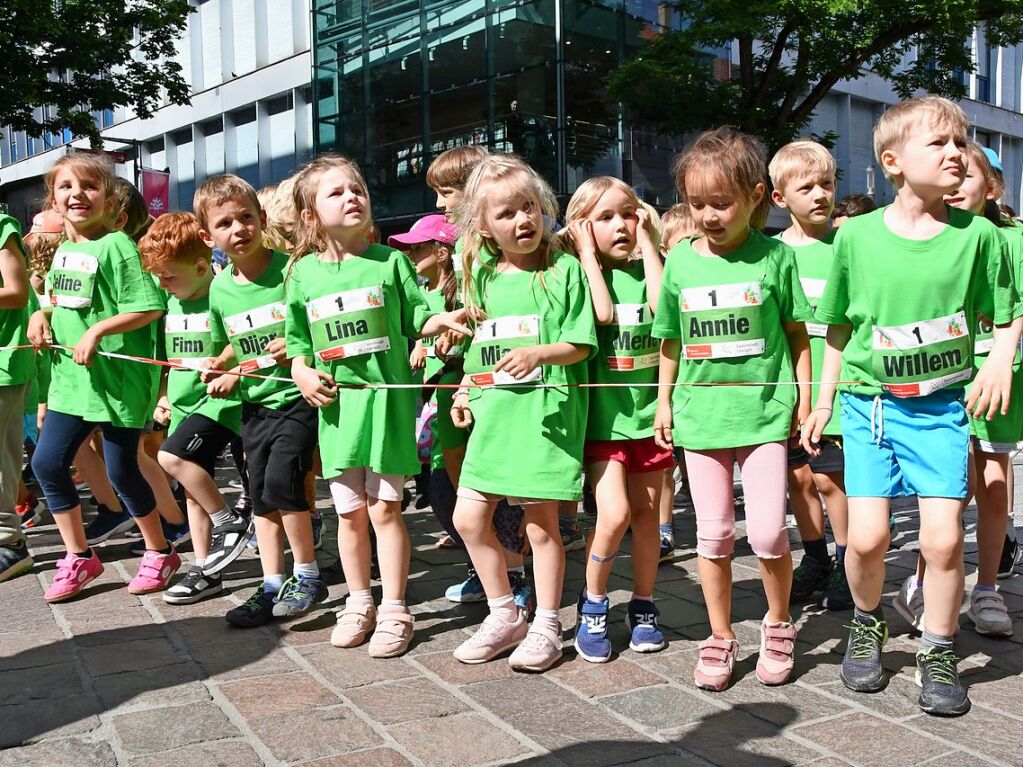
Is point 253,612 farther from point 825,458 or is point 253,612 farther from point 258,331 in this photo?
point 825,458

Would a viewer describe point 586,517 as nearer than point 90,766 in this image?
No

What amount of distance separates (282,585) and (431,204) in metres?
19.4

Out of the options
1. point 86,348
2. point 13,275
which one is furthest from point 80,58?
point 86,348

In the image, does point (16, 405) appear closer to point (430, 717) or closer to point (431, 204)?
point (430, 717)

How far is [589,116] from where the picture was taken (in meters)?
21.1

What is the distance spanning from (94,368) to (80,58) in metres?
13.7

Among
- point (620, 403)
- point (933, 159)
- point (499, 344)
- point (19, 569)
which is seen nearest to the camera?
point (933, 159)

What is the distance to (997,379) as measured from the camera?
125 inches

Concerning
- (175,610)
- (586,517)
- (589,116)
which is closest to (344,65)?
(589,116)

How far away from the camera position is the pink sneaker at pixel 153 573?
189 inches

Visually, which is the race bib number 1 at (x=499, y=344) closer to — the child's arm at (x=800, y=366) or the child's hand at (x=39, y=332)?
the child's arm at (x=800, y=366)

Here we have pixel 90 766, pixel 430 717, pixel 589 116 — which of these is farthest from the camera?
pixel 589 116

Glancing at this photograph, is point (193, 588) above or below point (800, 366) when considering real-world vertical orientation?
below

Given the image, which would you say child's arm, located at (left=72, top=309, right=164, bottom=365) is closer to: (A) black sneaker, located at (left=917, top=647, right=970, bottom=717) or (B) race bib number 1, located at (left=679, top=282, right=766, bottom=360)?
(B) race bib number 1, located at (left=679, top=282, right=766, bottom=360)
